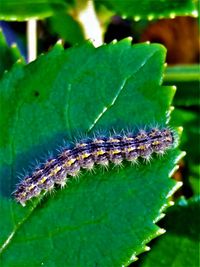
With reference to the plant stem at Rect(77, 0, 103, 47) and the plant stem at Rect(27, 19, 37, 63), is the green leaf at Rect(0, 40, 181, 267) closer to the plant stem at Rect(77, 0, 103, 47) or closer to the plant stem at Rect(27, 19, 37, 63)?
the plant stem at Rect(77, 0, 103, 47)

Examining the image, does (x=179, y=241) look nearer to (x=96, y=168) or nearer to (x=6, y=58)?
(x=96, y=168)

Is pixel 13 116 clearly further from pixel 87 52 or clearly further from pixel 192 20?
pixel 192 20

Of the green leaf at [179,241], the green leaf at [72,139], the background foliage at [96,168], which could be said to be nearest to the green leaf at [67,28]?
the background foliage at [96,168]

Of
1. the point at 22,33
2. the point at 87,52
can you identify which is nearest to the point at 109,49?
the point at 87,52

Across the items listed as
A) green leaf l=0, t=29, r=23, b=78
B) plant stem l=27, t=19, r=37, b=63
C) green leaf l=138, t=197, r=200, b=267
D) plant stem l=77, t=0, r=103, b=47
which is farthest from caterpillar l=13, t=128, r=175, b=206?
plant stem l=27, t=19, r=37, b=63

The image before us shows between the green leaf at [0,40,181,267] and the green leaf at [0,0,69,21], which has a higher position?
the green leaf at [0,0,69,21]
